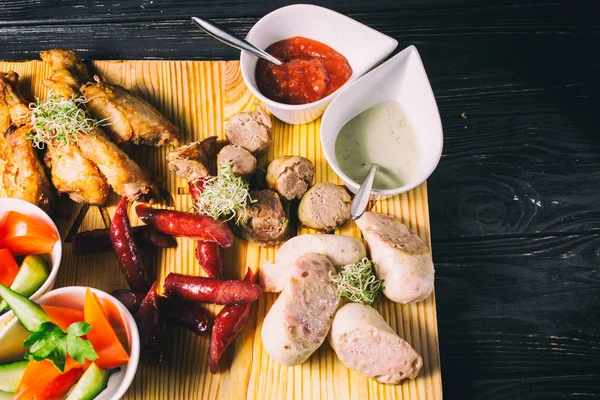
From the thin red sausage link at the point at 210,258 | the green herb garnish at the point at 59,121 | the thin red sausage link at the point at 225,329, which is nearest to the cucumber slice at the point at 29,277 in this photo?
the green herb garnish at the point at 59,121

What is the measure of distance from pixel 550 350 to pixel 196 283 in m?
2.36

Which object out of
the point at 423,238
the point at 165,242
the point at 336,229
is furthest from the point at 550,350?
the point at 165,242

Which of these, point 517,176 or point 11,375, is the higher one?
point 517,176

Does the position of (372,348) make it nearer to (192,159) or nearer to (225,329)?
(225,329)

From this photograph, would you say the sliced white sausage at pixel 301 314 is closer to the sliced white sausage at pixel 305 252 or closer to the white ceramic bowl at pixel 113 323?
the sliced white sausage at pixel 305 252

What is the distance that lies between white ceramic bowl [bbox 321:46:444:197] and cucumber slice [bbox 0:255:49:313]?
1.60m

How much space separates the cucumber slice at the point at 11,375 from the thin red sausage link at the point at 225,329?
0.87 meters

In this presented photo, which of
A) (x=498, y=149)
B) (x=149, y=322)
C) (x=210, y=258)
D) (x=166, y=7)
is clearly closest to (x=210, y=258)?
(x=210, y=258)

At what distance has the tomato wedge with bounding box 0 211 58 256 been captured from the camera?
2.85m

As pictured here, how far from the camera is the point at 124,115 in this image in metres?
3.17

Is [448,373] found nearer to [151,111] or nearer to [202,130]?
[202,130]

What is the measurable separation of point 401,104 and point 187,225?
1.41m

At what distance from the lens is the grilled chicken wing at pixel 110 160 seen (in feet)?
10.1

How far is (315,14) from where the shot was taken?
3195 mm
